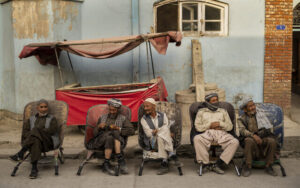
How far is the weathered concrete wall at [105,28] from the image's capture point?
9383 mm

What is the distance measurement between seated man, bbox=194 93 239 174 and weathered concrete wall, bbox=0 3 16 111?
18.8 feet

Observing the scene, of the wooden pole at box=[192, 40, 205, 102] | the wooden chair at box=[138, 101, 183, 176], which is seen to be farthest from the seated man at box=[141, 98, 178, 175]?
the wooden pole at box=[192, 40, 205, 102]

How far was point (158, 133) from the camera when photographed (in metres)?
5.64

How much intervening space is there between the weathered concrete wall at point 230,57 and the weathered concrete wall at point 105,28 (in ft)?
1.42

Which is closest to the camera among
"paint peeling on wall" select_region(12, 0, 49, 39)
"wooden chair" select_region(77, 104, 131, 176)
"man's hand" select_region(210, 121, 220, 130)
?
"man's hand" select_region(210, 121, 220, 130)

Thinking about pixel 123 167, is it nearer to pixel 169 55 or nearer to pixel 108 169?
pixel 108 169

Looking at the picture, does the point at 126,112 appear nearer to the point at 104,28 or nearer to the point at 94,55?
the point at 94,55

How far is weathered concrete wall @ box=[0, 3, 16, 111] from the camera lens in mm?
9289

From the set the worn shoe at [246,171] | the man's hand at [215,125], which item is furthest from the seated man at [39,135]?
the worn shoe at [246,171]

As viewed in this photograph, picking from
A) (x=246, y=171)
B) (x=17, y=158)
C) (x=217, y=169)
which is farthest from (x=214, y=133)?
(x=17, y=158)

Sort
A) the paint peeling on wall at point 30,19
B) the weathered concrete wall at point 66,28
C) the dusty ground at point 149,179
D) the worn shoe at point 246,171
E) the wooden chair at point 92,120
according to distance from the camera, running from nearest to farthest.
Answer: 1. the dusty ground at point 149,179
2. the worn shoe at point 246,171
3. the wooden chair at point 92,120
4. the paint peeling on wall at point 30,19
5. the weathered concrete wall at point 66,28

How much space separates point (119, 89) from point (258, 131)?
388cm

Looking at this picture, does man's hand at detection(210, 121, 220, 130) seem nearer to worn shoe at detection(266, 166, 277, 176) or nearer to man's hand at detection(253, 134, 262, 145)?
man's hand at detection(253, 134, 262, 145)

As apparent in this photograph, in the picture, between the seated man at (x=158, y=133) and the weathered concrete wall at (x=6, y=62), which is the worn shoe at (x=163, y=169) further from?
the weathered concrete wall at (x=6, y=62)
